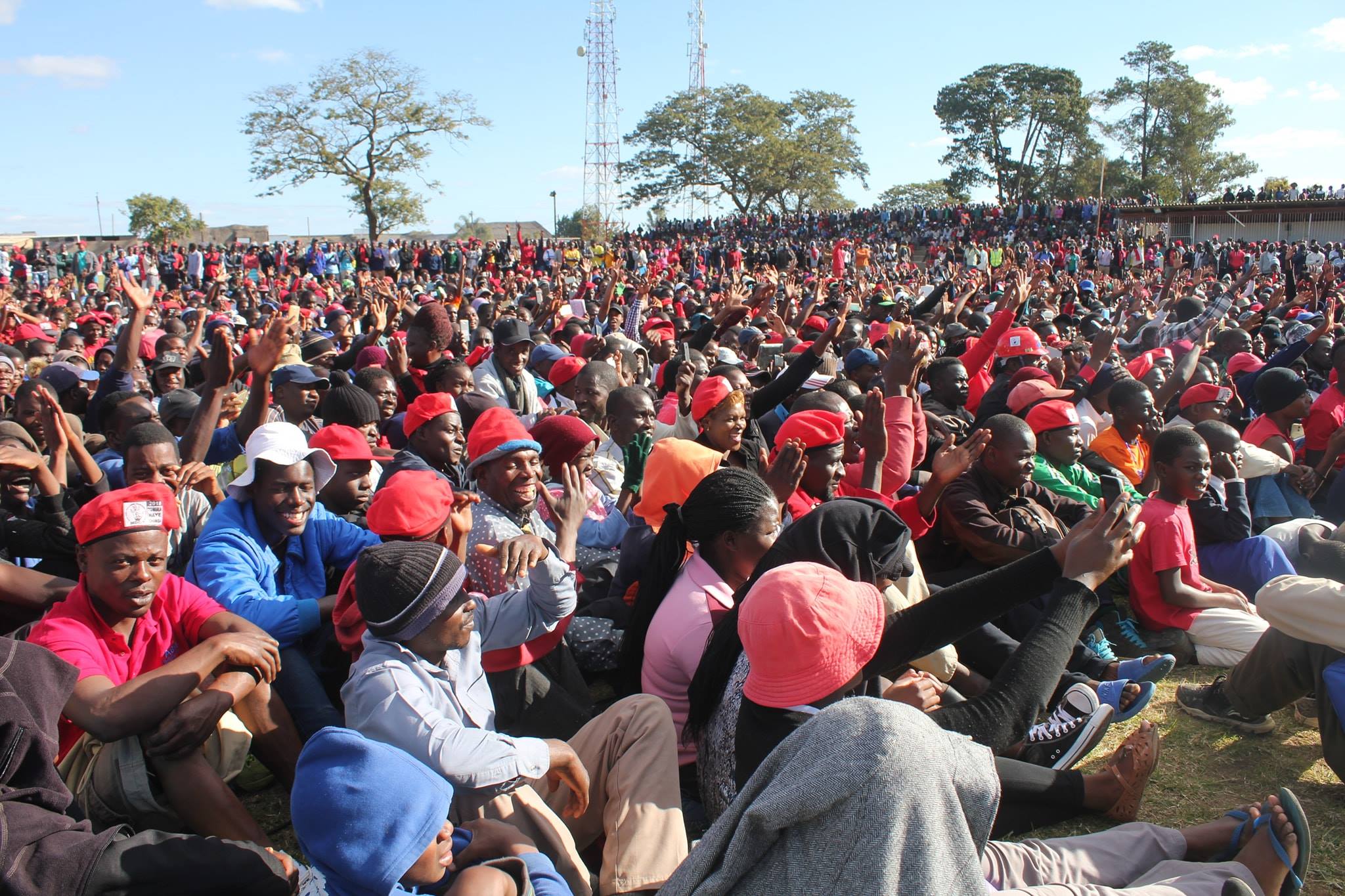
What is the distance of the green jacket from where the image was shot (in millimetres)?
5129

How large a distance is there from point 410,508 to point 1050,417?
351cm

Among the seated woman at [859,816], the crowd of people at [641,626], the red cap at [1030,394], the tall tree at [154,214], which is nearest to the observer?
the seated woman at [859,816]

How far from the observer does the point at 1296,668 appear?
345 cm

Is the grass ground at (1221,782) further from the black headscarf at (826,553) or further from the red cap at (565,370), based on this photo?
the red cap at (565,370)

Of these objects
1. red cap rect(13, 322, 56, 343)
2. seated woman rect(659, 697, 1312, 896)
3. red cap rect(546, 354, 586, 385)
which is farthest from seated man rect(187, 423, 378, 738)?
red cap rect(13, 322, 56, 343)

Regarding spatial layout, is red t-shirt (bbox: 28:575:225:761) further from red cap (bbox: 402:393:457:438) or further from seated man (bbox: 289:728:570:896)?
red cap (bbox: 402:393:457:438)

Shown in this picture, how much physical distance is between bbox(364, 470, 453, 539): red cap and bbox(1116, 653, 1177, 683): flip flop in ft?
9.17

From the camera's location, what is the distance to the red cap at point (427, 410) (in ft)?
16.3

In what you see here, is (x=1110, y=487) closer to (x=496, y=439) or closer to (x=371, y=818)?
(x=496, y=439)

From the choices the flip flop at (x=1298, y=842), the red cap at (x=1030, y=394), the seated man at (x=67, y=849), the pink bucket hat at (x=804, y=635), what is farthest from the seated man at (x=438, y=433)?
the flip flop at (x=1298, y=842)

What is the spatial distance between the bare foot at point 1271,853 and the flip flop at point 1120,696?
3.44ft

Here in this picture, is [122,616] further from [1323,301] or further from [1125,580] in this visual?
[1323,301]

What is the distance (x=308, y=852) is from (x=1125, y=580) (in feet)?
14.9

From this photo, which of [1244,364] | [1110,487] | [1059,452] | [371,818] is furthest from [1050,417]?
[371,818]
